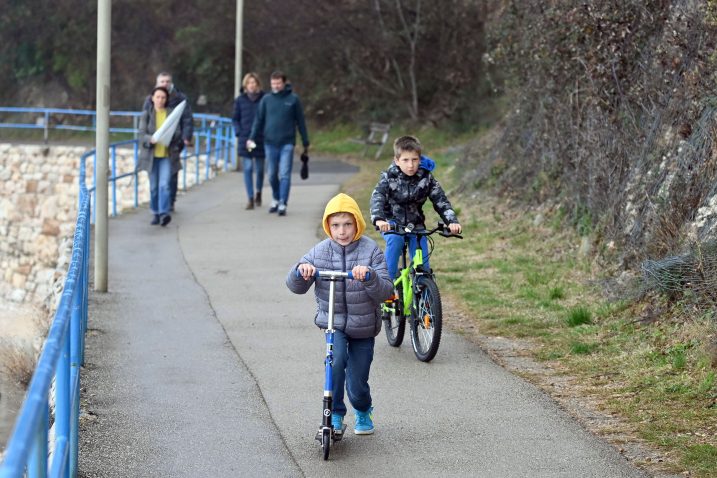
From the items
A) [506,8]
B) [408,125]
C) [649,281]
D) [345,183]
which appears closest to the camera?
[649,281]

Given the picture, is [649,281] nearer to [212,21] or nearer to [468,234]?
[468,234]

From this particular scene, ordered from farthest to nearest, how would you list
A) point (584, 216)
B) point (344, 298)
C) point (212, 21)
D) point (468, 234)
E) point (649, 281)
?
point (212, 21), point (468, 234), point (584, 216), point (649, 281), point (344, 298)

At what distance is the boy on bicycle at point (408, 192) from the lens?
8.40 meters

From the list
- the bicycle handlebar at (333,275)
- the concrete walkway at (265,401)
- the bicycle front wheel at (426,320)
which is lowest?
the concrete walkway at (265,401)

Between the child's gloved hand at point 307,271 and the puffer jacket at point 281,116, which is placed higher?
the puffer jacket at point 281,116

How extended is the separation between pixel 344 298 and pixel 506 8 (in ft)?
40.4

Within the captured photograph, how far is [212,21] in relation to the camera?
39.6 meters

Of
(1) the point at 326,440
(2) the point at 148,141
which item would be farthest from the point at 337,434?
A: (2) the point at 148,141

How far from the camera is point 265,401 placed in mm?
7527

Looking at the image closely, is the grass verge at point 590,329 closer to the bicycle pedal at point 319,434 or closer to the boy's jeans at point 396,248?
the boy's jeans at point 396,248

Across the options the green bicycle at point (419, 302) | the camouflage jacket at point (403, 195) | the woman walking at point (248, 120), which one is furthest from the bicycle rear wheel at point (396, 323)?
the woman walking at point (248, 120)

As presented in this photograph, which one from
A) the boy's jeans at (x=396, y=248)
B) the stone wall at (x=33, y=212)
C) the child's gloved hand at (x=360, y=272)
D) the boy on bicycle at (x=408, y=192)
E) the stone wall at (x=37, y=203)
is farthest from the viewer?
the stone wall at (x=37, y=203)

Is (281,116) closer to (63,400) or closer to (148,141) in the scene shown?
(148,141)

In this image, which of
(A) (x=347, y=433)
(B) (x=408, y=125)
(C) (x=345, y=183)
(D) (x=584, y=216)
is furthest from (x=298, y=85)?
(A) (x=347, y=433)
